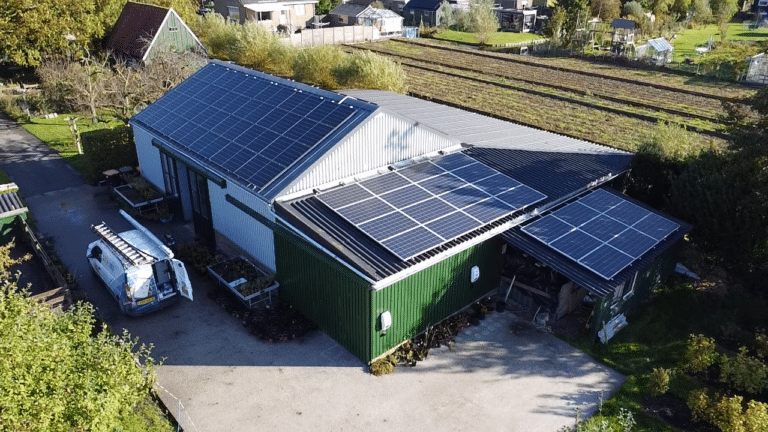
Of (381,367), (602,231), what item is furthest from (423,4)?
(381,367)

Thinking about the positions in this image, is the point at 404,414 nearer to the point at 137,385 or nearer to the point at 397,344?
the point at 397,344

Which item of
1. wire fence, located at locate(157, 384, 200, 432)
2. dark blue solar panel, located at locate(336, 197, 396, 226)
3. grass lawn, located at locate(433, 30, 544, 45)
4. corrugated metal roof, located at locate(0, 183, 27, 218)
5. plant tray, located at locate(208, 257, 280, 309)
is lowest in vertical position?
wire fence, located at locate(157, 384, 200, 432)

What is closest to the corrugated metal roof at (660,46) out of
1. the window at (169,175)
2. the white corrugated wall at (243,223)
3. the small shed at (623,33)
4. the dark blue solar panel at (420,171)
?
the small shed at (623,33)

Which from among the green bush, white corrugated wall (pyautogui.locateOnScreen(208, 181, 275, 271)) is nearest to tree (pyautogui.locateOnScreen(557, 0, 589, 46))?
the green bush

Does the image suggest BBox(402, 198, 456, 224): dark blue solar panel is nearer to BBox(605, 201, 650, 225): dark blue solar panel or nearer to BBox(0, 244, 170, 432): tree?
BBox(605, 201, 650, 225): dark blue solar panel

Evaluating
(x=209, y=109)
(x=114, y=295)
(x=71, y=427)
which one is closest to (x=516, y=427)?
(x=71, y=427)

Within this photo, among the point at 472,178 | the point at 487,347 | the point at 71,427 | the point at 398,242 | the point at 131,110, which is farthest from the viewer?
the point at 131,110
